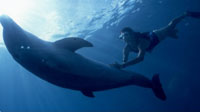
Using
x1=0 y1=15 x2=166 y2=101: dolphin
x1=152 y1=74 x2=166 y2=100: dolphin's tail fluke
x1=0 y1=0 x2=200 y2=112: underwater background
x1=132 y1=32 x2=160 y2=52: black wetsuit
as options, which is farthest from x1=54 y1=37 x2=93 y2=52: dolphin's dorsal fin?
x1=0 y1=0 x2=200 y2=112: underwater background

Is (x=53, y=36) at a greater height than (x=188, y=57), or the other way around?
(x=188, y=57)

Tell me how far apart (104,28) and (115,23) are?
162 cm

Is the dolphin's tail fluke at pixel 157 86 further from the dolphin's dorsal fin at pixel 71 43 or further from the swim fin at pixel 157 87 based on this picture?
the dolphin's dorsal fin at pixel 71 43

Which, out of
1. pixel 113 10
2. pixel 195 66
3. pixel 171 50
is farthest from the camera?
pixel 195 66

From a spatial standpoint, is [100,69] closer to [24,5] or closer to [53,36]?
[24,5]

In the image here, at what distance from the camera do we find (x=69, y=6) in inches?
631

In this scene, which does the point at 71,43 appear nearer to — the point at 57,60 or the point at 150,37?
the point at 57,60

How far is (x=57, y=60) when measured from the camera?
4613 mm

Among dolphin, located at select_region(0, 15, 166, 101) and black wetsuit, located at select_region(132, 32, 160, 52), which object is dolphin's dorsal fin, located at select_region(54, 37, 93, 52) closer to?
dolphin, located at select_region(0, 15, 166, 101)

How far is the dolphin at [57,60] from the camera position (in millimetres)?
4234

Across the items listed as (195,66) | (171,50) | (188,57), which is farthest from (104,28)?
(195,66)

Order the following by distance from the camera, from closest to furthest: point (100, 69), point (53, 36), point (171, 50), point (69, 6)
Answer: point (100, 69) < point (69, 6) < point (53, 36) < point (171, 50)

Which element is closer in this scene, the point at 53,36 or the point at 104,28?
the point at 53,36

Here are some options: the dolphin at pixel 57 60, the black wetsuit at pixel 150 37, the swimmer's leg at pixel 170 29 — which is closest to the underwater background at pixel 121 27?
the swimmer's leg at pixel 170 29
